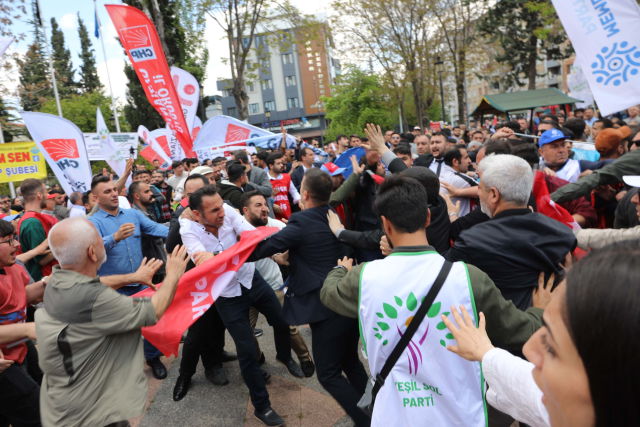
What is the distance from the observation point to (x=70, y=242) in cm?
247

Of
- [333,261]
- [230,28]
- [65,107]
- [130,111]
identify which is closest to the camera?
[333,261]

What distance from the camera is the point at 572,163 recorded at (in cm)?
448

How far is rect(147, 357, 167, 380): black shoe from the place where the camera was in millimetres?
4797

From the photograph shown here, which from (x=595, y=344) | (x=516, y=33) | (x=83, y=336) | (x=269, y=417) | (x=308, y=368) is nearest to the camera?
(x=595, y=344)

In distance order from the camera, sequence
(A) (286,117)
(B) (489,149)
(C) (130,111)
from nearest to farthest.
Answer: (B) (489,149)
(C) (130,111)
(A) (286,117)

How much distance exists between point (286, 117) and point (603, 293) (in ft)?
218

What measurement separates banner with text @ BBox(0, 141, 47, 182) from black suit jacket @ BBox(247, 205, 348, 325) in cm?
909

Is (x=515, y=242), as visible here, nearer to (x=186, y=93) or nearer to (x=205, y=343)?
(x=205, y=343)

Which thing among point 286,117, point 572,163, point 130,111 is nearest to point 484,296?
point 572,163

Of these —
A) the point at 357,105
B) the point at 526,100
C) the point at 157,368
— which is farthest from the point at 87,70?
the point at 157,368

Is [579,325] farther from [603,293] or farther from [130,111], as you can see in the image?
[130,111]

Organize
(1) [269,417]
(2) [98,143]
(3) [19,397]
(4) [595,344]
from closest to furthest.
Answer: (4) [595,344]
(3) [19,397]
(1) [269,417]
(2) [98,143]

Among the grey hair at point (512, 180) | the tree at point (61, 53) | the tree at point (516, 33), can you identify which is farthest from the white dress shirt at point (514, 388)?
the tree at point (61, 53)

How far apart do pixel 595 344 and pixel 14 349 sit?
3555 millimetres
